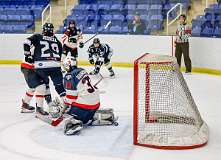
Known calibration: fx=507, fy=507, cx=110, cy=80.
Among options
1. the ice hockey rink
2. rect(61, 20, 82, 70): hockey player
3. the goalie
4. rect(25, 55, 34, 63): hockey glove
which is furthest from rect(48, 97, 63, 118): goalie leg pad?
rect(61, 20, 82, 70): hockey player

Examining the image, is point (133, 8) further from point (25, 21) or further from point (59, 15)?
point (25, 21)

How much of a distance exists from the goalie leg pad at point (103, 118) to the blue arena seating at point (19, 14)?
6940mm

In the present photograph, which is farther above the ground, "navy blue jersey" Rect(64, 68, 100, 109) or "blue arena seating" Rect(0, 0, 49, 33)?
"blue arena seating" Rect(0, 0, 49, 33)

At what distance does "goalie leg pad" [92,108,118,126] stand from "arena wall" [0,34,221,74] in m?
4.57

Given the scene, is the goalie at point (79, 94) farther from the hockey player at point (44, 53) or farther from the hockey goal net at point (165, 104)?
the hockey player at point (44, 53)

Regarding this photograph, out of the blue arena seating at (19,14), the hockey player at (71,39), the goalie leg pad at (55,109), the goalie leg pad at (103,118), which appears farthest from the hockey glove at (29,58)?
the blue arena seating at (19,14)

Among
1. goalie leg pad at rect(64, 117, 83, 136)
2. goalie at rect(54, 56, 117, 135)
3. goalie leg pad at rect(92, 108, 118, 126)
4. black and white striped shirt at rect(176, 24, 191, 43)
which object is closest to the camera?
goalie leg pad at rect(64, 117, 83, 136)

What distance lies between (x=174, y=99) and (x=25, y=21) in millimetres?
7987

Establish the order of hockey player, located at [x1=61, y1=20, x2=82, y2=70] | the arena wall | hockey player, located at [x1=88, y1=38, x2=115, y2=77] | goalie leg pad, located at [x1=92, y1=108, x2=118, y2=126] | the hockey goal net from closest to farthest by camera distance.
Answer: the hockey goal net → goalie leg pad, located at [x1=92, y1=108, x2=118, y2=126] → hockey player, located at [x1=88, y1=38, x2=115, y2=77] → hockey player, located at [x1=61, y1=20, x2=82, y2=70] → the arena wall

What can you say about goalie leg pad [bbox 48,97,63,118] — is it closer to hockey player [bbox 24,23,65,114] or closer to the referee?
hockey player [bbox 24,23,65,114]

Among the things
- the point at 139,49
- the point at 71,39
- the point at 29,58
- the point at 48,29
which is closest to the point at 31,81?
the point at 29,58

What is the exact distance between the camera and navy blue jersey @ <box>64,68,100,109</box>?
5.28 meters

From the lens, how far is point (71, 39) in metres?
9.52

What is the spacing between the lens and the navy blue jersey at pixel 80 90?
5277 millimetres
